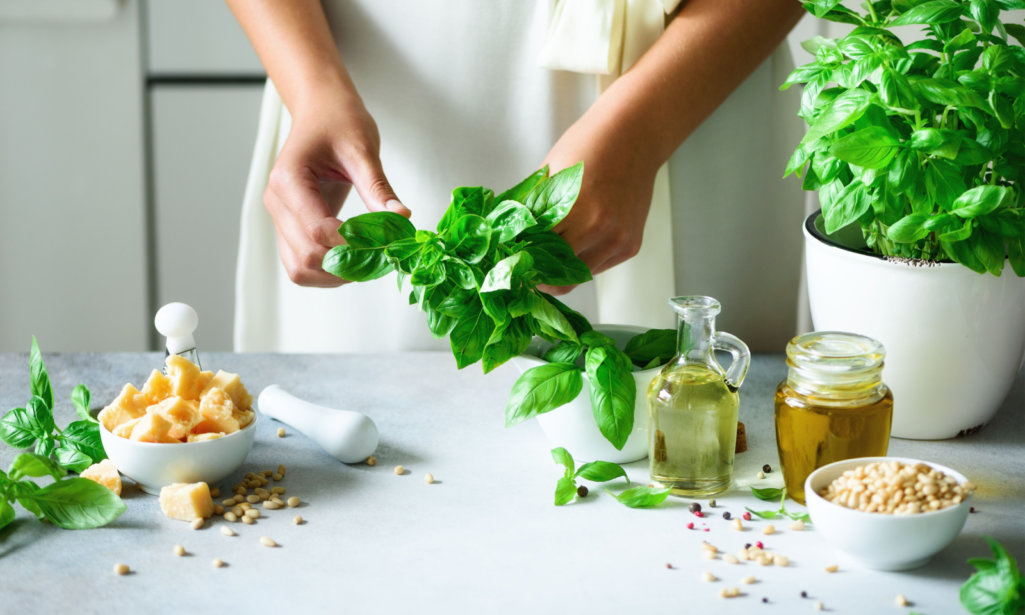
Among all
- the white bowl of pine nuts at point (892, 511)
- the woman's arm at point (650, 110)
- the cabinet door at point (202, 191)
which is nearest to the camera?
the white bowl of pine nuts at point (892, 511)

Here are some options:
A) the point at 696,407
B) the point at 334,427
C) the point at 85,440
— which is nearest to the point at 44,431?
the point at 85,440

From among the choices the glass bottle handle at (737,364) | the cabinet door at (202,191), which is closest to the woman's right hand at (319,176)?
the glass bottle handle at (737,364)

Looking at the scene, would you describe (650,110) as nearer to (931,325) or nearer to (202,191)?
(931,325)

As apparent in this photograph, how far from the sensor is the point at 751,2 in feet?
3.59

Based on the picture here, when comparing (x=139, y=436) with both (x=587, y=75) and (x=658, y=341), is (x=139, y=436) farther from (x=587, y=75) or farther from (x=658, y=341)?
(x=587, y=75)

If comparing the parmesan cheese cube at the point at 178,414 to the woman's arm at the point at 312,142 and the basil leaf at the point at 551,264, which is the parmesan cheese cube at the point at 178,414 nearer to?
the woman's arm at the point at 312,142

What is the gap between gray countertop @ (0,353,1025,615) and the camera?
0.69 meters

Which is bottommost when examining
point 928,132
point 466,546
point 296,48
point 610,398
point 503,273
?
point 466,546

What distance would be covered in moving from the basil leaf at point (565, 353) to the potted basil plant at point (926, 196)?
23 cm

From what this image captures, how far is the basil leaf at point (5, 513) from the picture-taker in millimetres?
772

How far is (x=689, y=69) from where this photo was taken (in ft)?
3.54

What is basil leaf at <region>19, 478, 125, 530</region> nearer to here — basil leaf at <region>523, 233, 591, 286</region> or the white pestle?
the white pestle

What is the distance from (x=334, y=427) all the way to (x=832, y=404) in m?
0.42

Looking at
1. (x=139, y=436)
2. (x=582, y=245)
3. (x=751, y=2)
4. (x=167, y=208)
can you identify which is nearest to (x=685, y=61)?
(x=751, y=2)
